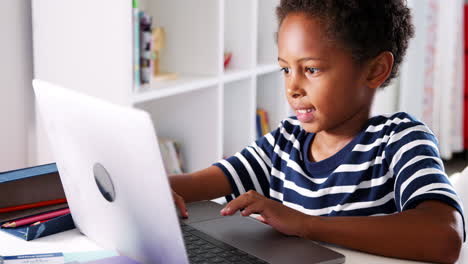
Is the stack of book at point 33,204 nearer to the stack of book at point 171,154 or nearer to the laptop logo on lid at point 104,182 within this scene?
the laptop logo on lid at point 104,182

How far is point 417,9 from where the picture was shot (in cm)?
421

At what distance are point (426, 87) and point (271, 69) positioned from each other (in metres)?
1.83

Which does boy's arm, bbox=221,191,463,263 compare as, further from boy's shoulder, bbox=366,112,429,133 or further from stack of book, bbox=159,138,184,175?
stack of book, bbox=159,138,184,175

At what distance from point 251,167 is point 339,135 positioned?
207 millimetres

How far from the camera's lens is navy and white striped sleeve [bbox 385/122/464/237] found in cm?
109

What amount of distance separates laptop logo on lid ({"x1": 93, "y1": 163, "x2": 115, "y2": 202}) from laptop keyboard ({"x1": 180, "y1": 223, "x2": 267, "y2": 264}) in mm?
148

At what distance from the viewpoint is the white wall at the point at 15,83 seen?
71.6 inches

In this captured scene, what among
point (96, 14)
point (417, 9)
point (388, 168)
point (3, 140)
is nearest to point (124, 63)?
point (96, 14)

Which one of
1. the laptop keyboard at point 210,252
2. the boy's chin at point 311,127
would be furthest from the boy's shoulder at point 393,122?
the laptop keyboard at point 210,252

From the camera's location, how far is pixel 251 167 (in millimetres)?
1465

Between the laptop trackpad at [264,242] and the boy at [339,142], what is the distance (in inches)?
1.0

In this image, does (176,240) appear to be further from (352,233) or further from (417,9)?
(417,9)

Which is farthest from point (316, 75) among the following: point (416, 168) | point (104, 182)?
point (104, 182)

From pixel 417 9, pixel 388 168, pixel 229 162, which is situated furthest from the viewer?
pixel 417 9
